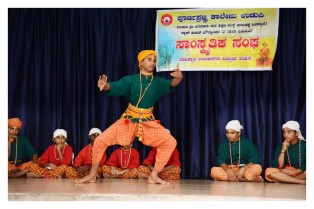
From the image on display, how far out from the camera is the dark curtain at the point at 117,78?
6016 mm

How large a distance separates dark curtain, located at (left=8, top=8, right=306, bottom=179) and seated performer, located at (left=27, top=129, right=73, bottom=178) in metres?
0.21

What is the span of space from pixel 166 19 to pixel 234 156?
6.42 feet

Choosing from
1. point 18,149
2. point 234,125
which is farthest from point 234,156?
Result: point 18,149

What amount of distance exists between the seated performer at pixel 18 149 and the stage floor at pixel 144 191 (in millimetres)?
667

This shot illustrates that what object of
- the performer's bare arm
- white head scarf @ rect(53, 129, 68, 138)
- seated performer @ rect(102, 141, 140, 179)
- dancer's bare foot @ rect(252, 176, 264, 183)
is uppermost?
the performer's bare arm

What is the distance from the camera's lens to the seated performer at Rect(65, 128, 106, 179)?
593cm

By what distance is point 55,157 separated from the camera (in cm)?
615

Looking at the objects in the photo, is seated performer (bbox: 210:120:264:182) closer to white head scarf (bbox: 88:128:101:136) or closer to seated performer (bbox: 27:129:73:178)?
white head scarf (bbox: 88:128:101:136)

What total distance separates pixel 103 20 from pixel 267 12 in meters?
2.16

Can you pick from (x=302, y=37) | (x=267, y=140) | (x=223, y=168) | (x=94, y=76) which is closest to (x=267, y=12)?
(x=302, y=37)

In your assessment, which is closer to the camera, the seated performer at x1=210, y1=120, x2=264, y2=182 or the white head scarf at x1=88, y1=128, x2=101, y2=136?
the seated performer at x1=210, y1=120, x2=264, y2=182

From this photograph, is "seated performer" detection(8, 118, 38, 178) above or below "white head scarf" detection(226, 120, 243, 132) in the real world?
below

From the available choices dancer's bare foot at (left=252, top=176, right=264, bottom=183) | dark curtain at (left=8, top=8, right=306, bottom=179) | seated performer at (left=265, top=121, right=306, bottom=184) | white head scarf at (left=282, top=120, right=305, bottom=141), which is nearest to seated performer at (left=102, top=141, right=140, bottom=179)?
dark curtain at (left=8, top=8, right=306, bottom=179)

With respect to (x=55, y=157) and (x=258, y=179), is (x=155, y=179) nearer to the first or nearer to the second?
(x=258, y=179)
